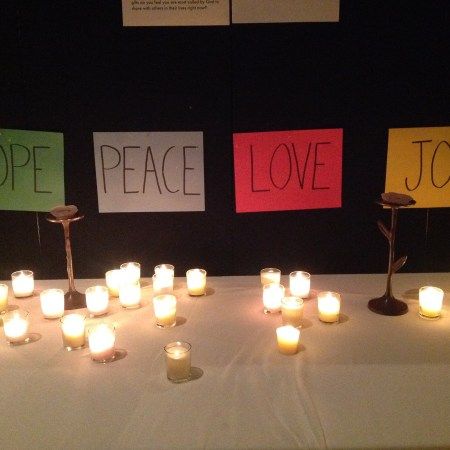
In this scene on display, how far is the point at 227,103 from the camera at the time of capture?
5.09ft

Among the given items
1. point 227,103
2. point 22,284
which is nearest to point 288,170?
point 227,103

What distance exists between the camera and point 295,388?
103 cm

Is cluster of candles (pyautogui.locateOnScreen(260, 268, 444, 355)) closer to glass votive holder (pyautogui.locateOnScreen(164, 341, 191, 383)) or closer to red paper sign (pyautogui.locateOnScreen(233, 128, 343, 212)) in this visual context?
glass votive holder (pyautogui.locateOnScreen(164, 341, 191, 383))

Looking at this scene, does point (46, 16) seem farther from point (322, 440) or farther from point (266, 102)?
point (322, 440)

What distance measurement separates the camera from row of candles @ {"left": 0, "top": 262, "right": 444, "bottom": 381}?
1.16 meters

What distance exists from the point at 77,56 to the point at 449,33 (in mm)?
1061

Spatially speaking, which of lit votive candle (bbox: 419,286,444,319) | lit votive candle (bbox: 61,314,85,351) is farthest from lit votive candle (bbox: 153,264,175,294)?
lit votive candle (bbox: 419,286,444,319)

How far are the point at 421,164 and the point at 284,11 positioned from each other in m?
0.61

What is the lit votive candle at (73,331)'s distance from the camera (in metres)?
1.20

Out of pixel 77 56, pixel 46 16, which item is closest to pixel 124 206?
pixel 77 56

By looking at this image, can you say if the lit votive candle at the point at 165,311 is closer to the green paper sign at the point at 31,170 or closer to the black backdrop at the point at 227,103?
the black backdrop at the point at 227,103

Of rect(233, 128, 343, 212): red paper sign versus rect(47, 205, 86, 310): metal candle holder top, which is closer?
rect(47, 205, 86, 310): metal candle holder top

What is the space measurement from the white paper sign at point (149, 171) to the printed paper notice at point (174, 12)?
0.31 metres

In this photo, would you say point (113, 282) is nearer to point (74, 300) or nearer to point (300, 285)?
point (74, 300)
